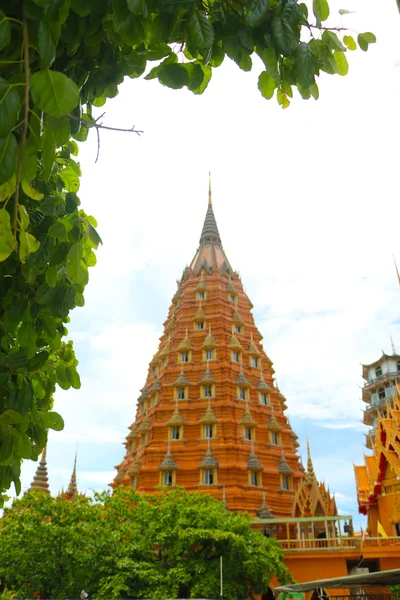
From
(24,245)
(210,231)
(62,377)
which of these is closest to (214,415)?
(210,231)

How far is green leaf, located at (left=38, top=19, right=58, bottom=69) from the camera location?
1.73 metres

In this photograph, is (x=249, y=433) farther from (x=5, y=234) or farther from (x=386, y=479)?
(x=5, y=234)

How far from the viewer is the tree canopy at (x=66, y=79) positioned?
178 cm

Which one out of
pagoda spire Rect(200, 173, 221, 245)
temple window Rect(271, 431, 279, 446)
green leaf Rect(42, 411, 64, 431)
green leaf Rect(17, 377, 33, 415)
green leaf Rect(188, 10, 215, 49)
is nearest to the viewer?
green leaf Rect(188, 10, 215, 49)

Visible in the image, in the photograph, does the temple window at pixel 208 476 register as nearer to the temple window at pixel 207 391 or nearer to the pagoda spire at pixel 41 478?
the temple window at pixel 207 391

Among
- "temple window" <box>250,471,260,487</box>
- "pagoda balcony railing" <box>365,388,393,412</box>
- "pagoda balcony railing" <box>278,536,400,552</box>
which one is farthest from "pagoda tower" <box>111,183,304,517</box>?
"pagoda balcony railing" <box>365,388,393,412</box>

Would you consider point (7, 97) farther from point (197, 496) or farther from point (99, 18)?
point (197, 496)

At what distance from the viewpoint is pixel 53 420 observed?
3018mm

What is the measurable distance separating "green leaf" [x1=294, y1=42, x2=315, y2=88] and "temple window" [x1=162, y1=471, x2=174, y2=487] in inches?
1024

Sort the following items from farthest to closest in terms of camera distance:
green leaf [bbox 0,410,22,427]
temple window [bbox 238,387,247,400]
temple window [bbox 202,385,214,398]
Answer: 1. temple window [bbox 238,387,247,400]
2. temple window [bbox 202,385,214,398]
3. green leaf [bbox 0,410,22,427]

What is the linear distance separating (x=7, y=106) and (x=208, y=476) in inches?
1027

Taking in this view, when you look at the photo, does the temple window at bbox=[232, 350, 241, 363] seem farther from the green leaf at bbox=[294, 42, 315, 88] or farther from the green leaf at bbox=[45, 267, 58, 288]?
the green leaf at bbox=[294, 42, 315, 88]

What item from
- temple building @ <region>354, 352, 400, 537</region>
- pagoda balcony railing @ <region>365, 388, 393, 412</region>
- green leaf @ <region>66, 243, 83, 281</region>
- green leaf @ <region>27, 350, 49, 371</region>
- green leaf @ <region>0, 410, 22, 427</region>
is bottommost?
green leaf @ <region>0, 410, 22, 427</region>

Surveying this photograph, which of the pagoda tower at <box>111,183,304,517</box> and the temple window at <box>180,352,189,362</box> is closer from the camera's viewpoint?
the pagoda tower at <box>111,183,304,517</box>
